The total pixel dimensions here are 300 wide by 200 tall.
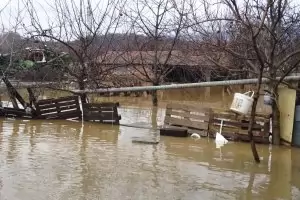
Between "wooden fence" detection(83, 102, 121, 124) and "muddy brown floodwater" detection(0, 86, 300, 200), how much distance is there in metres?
1.80

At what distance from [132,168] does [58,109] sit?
25.2 feet

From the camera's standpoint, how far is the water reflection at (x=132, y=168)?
23.2 ft

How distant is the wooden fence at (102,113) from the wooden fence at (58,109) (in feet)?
1.62

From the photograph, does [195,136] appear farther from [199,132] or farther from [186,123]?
[186,123]

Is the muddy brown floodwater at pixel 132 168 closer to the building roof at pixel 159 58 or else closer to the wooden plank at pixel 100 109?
the wooden plank at pixel 100 109

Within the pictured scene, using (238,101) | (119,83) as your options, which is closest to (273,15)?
(238,101)

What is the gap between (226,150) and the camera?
36.5ft

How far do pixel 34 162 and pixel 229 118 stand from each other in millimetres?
5433

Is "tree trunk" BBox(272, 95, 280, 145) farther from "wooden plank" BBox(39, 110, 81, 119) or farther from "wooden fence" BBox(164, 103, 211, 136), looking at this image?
"wooden plank" BBox(39, 110, 81, 119)

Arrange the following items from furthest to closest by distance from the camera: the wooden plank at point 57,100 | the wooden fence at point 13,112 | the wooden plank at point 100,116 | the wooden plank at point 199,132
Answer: the wooden fence at point 13,112
the wooden plank at point 57,100
the wooden plank at point 100,116
the wooden plank at point 199,132

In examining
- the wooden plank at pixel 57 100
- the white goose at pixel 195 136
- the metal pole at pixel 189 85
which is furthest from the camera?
the wooden plank at pixel 57 100

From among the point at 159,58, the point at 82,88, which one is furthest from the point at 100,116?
the point at 159,58

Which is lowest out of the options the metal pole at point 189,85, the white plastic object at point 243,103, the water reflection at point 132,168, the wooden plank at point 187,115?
the water reflection at point 132,168

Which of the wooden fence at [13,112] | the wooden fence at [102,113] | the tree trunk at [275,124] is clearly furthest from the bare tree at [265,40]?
the wooden fence at [13,112]
